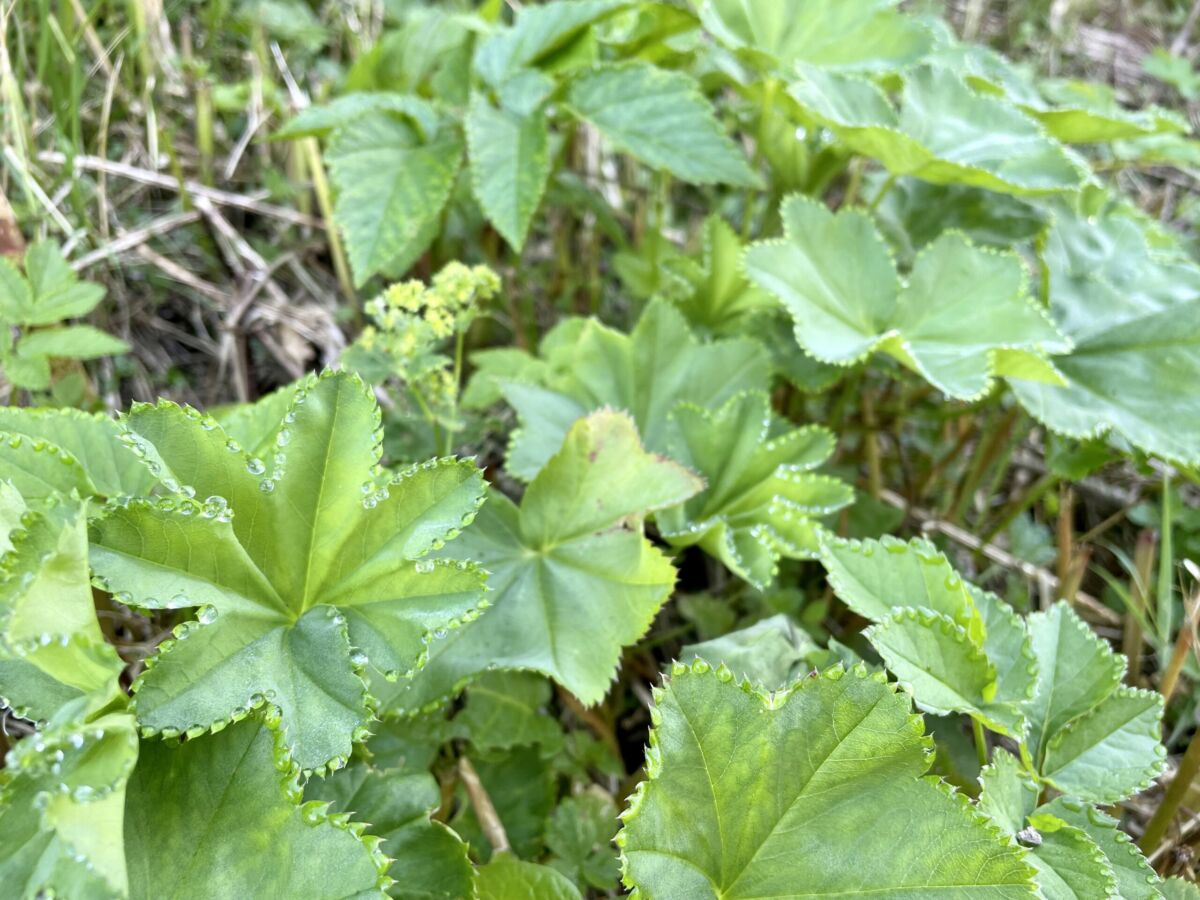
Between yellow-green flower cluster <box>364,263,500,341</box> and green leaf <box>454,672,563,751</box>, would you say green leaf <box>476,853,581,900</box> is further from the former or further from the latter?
yellow-green flower cluster <box>364,263,500,341</box>

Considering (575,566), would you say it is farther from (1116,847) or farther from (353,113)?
(353,113)

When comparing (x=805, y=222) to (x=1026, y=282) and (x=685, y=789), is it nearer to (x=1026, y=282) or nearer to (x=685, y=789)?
(x=1026, y=282)

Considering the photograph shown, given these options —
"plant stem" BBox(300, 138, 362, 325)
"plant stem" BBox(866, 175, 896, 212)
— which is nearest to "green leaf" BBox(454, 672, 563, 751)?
"plant stem" BBox(300, 138, 362, 325)

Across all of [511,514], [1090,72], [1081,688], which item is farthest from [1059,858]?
[1090,72]

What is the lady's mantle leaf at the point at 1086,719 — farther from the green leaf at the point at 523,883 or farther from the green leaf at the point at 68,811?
the green leaf at the point at 68,811

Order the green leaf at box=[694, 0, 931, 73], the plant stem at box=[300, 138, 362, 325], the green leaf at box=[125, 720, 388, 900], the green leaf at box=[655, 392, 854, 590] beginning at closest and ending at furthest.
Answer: the green leaf at box=[125, 720, 388, 900], the green leaf at box=[655, 392, 854, 590], the green leaf at box=[694, 0, 931, 73], the plant stem at box=[300, 138, 362, 325]

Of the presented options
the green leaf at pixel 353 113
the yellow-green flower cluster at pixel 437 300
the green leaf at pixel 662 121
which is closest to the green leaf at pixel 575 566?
the yellow-green flower cluster at pixel 437 300

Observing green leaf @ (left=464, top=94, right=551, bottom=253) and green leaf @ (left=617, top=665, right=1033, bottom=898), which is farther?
green leaf @ (left=464, top=94, right=551, bottom=253)
